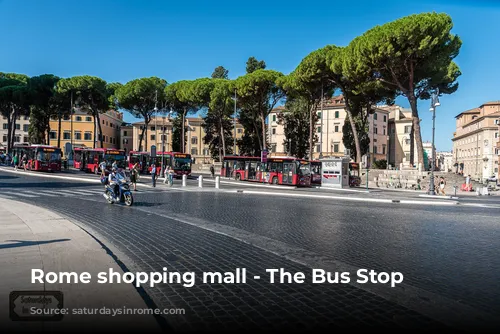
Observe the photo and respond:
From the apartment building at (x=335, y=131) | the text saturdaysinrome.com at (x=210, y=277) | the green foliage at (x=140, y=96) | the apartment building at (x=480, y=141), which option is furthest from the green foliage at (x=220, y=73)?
the text saturdaysinrome.com at (x=210, y=277)

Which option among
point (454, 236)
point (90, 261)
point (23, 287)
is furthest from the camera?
point (454, 236)

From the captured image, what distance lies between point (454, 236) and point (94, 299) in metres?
8.83

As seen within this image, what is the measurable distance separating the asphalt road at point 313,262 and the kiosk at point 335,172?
62.9 feet

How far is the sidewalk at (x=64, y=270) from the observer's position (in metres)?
3.95

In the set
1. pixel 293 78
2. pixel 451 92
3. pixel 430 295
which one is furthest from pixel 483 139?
pixel 430 295

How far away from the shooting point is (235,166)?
4125cm

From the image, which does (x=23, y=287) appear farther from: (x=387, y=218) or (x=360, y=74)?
(x=360, y=74)

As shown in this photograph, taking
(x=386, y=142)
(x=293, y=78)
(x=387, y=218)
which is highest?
(x=293, y=78)

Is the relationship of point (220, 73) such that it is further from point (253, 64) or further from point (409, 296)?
point (409, 296)

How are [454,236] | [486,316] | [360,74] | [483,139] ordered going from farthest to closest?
[483,139] < [360,74] < [454,236] < [486,316]

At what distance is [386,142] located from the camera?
8444cm
